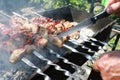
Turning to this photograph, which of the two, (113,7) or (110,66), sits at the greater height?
(113,7)

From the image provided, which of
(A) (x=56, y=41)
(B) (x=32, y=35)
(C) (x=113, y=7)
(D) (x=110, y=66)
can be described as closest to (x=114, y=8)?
(C) (x=113, y=7)

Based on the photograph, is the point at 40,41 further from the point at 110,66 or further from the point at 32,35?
the point at 110,66

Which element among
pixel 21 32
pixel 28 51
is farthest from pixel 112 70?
pixel 21 32

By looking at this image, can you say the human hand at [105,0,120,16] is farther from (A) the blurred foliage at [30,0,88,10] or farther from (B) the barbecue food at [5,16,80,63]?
(A) the blurred foliage at [30,0,88,10]

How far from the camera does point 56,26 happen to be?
15.3 ft

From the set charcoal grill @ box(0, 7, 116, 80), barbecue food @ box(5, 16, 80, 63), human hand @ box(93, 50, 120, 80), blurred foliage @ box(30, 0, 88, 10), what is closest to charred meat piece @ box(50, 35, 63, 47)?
barbecue food @ box(5, 16, 80, 63)

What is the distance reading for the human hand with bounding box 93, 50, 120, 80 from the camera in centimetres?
177

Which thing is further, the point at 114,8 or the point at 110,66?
the point at 114,8

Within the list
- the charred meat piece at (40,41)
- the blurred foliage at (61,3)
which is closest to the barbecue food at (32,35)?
the charred meat piece at (40,41)

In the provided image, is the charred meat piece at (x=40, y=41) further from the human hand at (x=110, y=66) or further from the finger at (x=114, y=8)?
the human hand at (x=110, y=66)

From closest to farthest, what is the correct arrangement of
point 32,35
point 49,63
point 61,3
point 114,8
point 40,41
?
point 49,63
point 114,8
point 40,41
point 32,35
point 61,3

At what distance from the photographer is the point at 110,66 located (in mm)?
1846

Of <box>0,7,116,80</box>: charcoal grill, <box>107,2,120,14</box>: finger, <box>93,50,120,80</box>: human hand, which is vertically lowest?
<box>93,50,120,80</box>: human hand

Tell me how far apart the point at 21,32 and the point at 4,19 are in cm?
95
